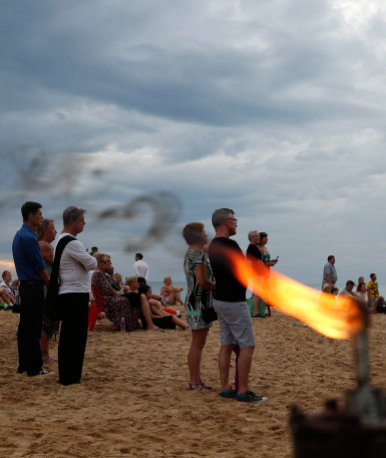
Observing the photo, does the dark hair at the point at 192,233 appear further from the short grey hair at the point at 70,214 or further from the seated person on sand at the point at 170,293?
the seated person on sand at the point at 170,293

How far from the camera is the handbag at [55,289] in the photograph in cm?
679

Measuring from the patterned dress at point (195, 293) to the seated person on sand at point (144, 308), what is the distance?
6.16 metres

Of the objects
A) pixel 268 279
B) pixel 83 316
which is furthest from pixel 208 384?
pixel 268 279

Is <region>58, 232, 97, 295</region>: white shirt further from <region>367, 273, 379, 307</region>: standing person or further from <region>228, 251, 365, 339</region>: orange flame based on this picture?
<region>367, 273, 379, 307</region>: standing person

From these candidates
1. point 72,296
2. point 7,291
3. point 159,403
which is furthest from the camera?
point 7,291

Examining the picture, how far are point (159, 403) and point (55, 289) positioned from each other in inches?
74.5

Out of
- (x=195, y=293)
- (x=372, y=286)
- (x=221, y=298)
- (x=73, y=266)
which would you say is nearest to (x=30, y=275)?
(x=73, y=266)

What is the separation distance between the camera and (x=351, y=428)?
1.75 meters

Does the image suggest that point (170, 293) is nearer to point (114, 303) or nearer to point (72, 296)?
point (114, 303)

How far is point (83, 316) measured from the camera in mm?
6855

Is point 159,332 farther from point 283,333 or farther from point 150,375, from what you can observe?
point 150,375

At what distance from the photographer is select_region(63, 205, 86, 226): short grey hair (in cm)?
691

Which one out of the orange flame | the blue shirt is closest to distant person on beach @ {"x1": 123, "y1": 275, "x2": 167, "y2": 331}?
the orange flame

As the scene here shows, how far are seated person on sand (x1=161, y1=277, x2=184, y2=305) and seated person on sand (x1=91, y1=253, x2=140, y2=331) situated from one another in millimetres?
6581
